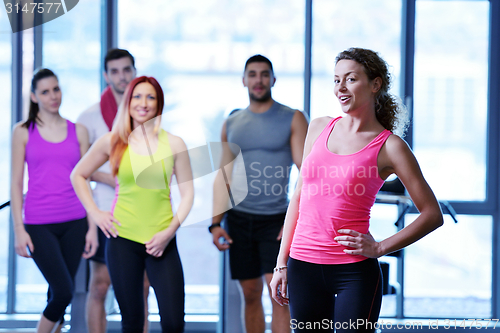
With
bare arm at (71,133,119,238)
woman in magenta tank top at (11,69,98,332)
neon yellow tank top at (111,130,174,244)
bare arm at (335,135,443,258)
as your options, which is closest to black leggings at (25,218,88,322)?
woman in magenta tank top at (11,69,98,332)

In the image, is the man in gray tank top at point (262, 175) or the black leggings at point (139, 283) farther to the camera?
the man in gray tank top at point (262, 175)

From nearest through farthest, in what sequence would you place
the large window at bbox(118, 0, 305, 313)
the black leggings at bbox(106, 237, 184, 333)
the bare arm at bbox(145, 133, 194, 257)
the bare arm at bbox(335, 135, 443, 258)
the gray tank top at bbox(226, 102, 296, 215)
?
the bare arm at bbox(335, 135, 443, 258), the black leggings at bbox(106, 237, 184, 333), the bare arm at bbox(145, 133, 194, 257), the gray tank top at bbox(226, 102, 296, 215), the large window at bbox(118, 0, 305, 313)

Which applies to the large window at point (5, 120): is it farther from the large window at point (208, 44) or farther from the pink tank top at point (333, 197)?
the pink tank top at point (333, 197)

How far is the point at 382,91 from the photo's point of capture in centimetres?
139

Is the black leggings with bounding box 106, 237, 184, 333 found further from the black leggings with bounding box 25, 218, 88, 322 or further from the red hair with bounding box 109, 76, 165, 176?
the black leggings with bounding box 25, 218, 88, 322

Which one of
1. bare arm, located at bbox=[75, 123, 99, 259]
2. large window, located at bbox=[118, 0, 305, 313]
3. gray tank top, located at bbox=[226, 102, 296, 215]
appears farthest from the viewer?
large window, located at bbox=[118, 0, 305, 313]

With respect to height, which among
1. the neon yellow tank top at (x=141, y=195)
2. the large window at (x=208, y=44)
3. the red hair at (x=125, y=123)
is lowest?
the neon yellow tank top at (x=141, y=195)

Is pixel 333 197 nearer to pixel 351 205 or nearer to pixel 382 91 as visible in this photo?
pixel 351 205

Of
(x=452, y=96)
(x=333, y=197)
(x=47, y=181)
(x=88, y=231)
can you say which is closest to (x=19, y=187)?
(x=47, y=181)

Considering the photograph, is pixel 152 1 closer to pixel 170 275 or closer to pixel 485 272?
pixel 170 275

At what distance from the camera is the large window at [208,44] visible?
8.97ft

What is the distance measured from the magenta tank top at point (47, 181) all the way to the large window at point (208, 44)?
77 centimetres

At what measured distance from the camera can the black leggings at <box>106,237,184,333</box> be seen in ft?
5.83

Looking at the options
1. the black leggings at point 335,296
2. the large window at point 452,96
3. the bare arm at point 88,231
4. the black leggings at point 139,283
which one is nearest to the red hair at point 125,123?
the black leggings at point 139,283
